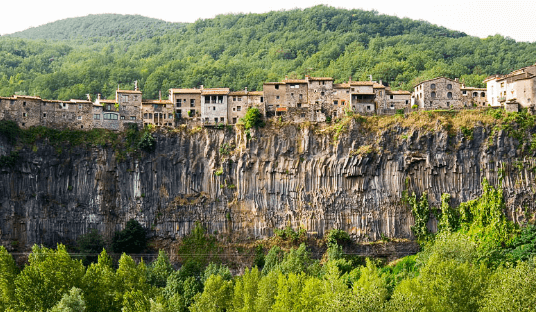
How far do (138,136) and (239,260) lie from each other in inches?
792

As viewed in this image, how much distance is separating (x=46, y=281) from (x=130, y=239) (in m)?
24.6

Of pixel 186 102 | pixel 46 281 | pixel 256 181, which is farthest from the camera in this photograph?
pixel 186 102

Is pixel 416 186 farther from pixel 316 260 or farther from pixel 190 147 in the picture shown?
pixel 190 147

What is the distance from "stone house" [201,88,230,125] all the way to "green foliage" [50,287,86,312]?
38127mm

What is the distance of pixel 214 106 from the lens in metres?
101

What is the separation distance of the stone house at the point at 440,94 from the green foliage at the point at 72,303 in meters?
51.9

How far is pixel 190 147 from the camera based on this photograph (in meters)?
98.8

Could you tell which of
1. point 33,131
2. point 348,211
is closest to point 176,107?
point 33,131

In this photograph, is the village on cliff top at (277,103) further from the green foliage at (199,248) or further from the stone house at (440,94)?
the green foliage at (199,248)

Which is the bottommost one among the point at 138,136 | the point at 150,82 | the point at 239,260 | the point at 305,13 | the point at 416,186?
the point at 239,260

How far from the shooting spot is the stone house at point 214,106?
101 meters

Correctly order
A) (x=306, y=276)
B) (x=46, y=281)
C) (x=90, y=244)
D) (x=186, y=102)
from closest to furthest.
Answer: (x=46, y=281) → (x=306, y=276) → (x=90, y=244) → (x=186, y=102)

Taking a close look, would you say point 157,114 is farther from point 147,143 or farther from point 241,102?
point 241,102

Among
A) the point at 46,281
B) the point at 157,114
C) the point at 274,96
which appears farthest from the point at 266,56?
the point at 46,281
